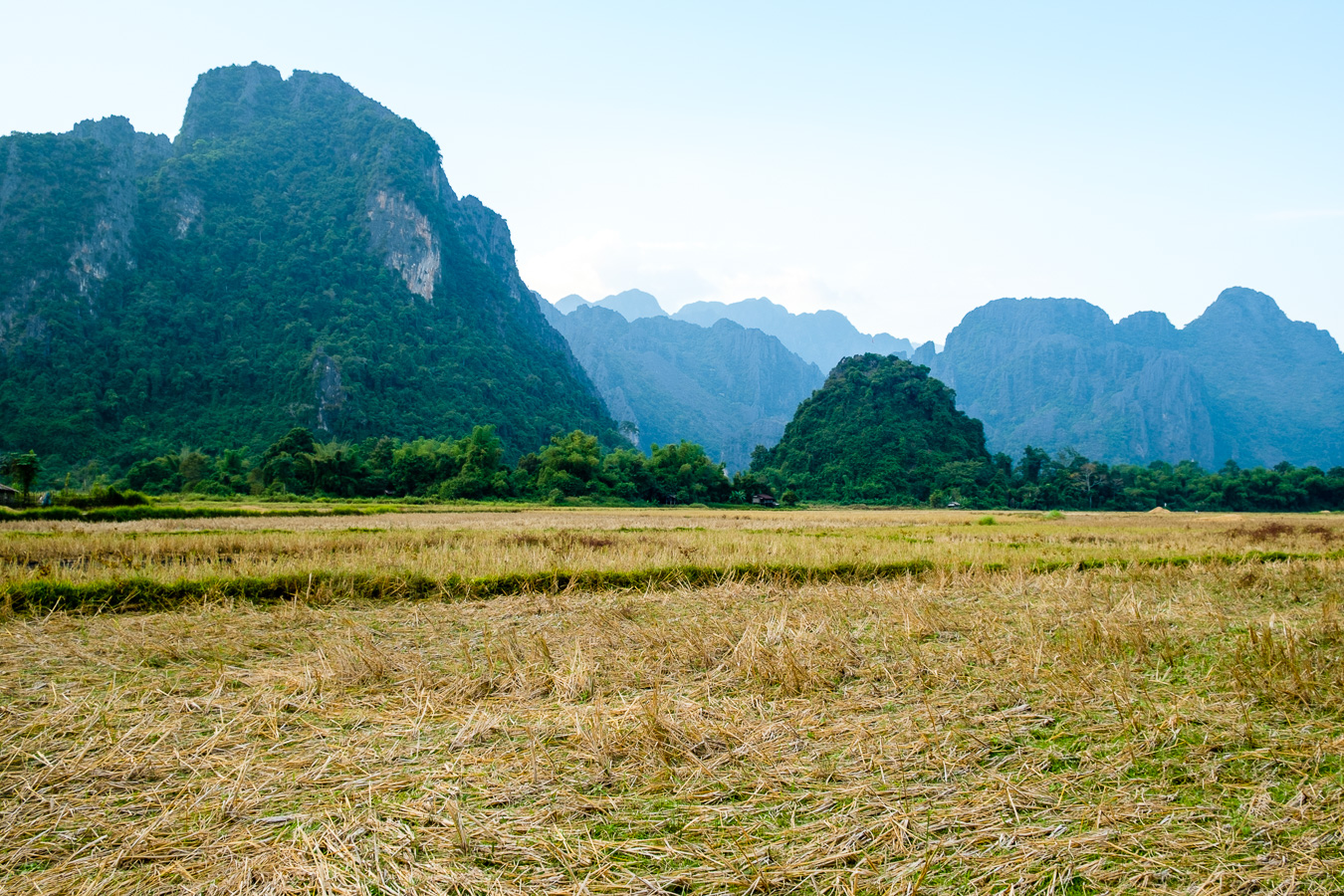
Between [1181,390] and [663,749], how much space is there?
18991 cm

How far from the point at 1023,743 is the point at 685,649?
2507mm

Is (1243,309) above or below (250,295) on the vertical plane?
above

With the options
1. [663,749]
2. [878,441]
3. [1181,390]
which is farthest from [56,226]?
[1181,390]

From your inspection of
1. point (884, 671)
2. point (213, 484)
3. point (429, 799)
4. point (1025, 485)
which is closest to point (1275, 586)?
point (884, 671)

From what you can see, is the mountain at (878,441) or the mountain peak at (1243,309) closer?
the mountain at (878,441)

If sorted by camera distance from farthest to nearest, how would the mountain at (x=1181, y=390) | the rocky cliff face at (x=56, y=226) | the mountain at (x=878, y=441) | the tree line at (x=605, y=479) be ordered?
the mountain at (x=1181, y=390)
the rocky cliff face at (x=56, y=226)
the mountain at (x=878, y=441)
the tree line at (x=605, y=479)

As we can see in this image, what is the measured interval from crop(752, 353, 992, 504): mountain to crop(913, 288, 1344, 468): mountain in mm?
84740

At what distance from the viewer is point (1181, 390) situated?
150750 millimetres

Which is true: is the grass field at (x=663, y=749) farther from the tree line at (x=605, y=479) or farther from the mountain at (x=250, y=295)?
the mountain at (x=250, y=295)

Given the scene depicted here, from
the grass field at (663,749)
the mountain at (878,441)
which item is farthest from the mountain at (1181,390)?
the grass field at (663,749)

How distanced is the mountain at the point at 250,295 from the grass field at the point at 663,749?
6886 centimetres

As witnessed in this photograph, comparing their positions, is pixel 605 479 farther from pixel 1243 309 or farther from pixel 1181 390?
Answer: pixel 1243 309

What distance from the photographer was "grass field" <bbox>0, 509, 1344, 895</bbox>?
2.33 m

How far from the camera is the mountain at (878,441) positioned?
224ft
